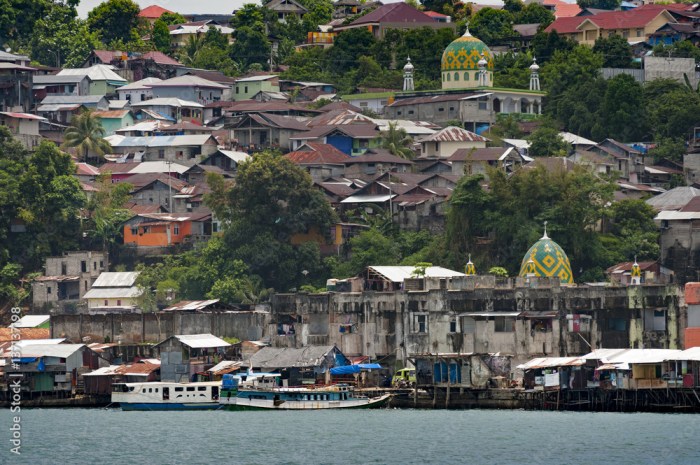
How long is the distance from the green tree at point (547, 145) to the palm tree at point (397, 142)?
7613 millimetres

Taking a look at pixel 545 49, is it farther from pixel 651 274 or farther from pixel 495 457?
pixel 495 457

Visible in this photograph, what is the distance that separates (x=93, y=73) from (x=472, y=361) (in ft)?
226

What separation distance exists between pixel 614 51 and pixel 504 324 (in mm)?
55455

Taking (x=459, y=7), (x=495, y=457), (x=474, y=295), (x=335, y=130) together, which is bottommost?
(x=495, y=457)

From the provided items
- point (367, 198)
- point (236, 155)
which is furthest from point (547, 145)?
point (236, 155)

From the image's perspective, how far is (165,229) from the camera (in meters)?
124

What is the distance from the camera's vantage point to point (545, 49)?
15500 cm

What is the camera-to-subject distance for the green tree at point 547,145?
129000mm

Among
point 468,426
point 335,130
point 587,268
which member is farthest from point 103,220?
point 468,426

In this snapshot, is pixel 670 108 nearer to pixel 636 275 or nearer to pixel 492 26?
pixel 492 26

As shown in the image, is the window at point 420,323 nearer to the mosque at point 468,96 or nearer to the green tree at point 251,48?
the mosque at point 468,96

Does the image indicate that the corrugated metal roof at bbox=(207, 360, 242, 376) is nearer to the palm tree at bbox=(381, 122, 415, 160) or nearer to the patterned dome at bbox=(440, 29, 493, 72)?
→ the palm tree at bbox=(381, 122, 415, 160)

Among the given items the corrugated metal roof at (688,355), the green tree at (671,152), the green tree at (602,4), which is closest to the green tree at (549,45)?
the green tree at (671,152)

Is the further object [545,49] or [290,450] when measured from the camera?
[545,49]
